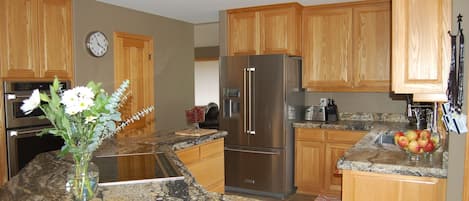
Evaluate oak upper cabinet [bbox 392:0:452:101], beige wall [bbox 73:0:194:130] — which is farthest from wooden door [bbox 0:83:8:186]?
oak upper cabinet [bbox 392:0:452:101]

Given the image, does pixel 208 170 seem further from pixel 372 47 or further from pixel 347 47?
pixel 372 47

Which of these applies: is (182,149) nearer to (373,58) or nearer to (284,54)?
(284,54)

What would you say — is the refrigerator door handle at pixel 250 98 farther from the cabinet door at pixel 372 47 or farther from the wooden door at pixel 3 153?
the wooden door at pixel 3 153

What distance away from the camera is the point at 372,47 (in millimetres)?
4328

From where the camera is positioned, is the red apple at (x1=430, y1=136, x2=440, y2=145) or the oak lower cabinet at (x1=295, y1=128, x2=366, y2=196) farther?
the oak lower cabinet at (x1=295, y1=128, x2=366, y2=196)

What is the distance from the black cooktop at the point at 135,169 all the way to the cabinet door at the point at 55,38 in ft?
6.07

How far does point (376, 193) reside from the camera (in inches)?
90.7

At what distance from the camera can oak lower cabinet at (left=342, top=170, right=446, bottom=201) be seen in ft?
7.07

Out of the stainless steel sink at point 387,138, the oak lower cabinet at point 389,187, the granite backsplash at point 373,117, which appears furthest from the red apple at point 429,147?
the granite backsplash at point 373,117

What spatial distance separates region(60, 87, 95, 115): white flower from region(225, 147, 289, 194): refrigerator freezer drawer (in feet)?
10.8

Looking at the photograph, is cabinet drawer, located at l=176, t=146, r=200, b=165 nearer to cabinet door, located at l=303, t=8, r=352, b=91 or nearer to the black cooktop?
the black cooktop

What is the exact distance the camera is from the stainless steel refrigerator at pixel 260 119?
4355 mm

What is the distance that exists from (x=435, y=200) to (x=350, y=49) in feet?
8.43

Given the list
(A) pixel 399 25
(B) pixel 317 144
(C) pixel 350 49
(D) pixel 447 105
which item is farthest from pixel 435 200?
(C) pixel 350 49
